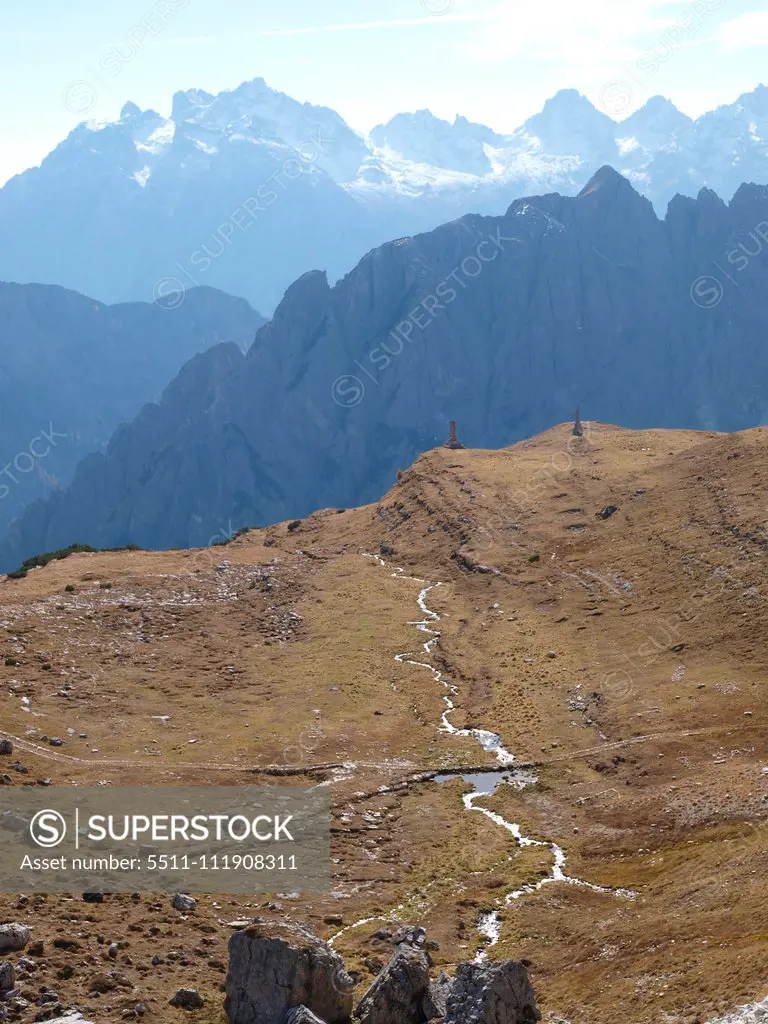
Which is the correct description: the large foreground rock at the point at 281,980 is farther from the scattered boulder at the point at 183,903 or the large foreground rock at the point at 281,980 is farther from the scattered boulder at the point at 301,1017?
the scattered boulder at the point at 183,903

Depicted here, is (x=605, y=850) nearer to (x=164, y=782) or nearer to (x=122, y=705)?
(x=164, y=782)

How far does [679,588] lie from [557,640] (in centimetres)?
919

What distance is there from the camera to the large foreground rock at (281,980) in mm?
29922

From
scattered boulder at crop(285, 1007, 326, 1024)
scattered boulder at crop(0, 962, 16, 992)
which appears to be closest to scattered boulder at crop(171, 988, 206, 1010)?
scattered boulder at crop(285, 1007, 326, 1024)

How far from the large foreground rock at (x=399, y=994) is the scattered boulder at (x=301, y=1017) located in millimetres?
1849

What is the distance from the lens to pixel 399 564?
9612 cm

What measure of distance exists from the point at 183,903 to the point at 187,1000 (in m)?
6.83

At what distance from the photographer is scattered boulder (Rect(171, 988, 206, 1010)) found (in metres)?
30.8

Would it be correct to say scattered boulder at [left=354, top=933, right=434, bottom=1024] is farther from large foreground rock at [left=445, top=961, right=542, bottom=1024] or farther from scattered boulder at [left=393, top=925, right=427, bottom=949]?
scattered boulder at [left=393, top=925, right=427, bottom=949]

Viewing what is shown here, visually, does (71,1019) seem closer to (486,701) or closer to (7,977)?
(7,977)

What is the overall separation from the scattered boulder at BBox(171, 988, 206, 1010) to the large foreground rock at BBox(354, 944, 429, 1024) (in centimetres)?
447

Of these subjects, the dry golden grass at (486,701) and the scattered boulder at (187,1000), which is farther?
the dry golden grass at (486,701)

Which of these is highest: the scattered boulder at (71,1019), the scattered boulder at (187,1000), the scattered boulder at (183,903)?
the scattered boulder at (183,903)

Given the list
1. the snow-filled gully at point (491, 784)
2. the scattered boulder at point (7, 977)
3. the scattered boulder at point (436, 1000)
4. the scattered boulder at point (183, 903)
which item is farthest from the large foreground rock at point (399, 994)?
the scattered boulder at point (7, 977)
